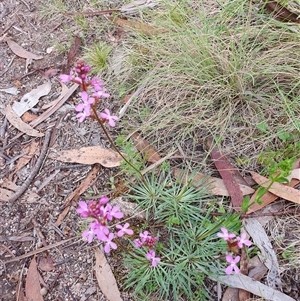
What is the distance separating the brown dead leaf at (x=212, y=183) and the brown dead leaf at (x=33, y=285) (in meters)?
0.75

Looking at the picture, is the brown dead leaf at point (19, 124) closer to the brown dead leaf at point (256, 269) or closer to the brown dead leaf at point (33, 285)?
Answer: the brown dead leaf at point (33, 285)

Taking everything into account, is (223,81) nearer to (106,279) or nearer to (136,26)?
(136,26)

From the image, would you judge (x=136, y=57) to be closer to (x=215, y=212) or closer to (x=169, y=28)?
(x=169, y=28)

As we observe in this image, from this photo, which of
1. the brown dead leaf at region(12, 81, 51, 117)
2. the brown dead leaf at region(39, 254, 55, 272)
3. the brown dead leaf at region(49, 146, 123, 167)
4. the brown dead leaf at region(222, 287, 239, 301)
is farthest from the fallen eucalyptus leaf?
the brown dead leaf at region(222, 287, 239, 301)

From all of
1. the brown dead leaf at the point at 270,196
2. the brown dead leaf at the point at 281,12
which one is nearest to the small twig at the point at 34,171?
the brown dead leaf at the point at 270,196

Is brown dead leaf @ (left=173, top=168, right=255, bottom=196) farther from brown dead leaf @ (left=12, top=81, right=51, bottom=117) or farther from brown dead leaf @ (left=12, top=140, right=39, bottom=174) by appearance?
brown dead leaf @ (left=12, top=81, right=51, bottom=117)

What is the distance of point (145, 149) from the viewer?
203 cm

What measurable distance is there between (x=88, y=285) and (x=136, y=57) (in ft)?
3.87

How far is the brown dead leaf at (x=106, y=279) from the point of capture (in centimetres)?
174

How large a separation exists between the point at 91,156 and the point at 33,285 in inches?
25.2

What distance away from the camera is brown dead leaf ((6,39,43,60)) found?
248 centimetres

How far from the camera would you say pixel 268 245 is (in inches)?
69.0

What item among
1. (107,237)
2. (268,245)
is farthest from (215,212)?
(107,237)

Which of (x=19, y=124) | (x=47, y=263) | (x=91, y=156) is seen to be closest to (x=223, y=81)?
(x=91, y=156)
